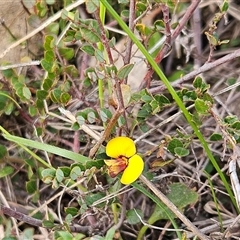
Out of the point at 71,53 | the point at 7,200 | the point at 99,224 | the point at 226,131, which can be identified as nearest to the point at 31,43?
the point at 71,53

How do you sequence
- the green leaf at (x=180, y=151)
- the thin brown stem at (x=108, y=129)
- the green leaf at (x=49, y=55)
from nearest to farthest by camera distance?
the thin brown stem at (x=108, y=129)
the green leaf at (x=180, y=151)
the green leaf at (x=49, y=55)

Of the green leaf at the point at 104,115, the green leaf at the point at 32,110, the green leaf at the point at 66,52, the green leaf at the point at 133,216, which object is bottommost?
the green leaf at the point at 133,216

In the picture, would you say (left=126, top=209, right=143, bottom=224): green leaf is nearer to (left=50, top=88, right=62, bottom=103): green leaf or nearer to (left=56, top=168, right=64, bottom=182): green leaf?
(left=56, top=168, right=64, bottom=182): green leaf

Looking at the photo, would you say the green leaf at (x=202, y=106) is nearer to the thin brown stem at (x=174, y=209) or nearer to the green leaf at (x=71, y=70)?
the thin brown stem at (x=174, y=209)

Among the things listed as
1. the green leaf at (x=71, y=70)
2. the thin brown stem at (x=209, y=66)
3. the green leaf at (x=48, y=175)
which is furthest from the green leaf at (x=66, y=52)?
the green leaf at (x=48, y=175)

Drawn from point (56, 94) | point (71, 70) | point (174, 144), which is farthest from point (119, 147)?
point (71, 70)

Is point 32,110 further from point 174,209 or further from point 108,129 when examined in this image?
point 174,209

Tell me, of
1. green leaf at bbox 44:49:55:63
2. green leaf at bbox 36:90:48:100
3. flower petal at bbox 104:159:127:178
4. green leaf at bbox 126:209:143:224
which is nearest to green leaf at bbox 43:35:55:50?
green leaf at bbox 44:49:55:63
